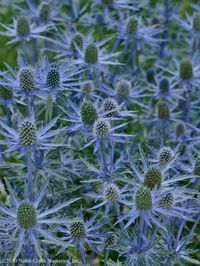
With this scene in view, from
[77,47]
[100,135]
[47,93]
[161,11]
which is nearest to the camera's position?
[100,135]

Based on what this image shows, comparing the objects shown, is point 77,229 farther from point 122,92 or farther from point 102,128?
point 122,92

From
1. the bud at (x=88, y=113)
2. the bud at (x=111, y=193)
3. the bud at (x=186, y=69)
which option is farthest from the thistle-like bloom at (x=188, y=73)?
the bud at (x=111, y=193)

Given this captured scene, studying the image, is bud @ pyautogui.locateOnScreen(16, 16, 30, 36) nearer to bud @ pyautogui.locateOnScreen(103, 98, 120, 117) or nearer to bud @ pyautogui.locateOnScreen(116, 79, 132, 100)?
bud @ pyautogui.locateOnScreen(116, 79, 132, 100)

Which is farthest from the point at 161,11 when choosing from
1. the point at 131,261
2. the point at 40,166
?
the point at 131,261

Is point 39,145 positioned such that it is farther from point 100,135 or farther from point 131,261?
point 131,261

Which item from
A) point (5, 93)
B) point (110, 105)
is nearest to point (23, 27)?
point (5, 93)

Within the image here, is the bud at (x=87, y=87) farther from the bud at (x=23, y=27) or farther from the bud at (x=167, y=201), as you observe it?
the bud at (x=167, y=201)

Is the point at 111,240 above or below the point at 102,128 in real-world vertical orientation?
below
